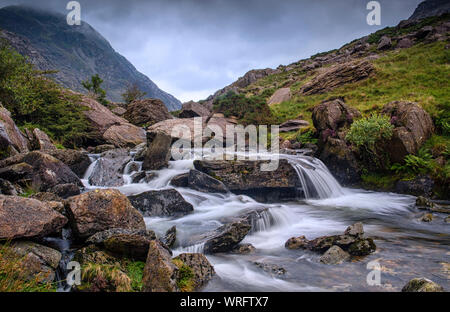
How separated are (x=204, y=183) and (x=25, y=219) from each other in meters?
7.61

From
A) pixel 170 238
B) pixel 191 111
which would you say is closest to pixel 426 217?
pixel 170 238

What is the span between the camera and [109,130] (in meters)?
19.3

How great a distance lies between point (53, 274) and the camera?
158 inches

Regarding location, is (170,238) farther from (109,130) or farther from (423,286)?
(109,130)

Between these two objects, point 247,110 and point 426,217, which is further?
point 247,110

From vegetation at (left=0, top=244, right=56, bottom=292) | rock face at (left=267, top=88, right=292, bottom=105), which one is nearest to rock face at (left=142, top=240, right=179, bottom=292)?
vegetation at (left=0, top=244, right=56, bottom=292)

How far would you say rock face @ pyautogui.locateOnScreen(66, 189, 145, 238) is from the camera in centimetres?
525

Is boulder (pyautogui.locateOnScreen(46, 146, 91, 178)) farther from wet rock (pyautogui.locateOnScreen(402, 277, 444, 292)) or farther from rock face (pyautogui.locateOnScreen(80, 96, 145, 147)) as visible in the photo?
wet rock (pyautogui.locateOnScreen(402, 277, 444, 292))

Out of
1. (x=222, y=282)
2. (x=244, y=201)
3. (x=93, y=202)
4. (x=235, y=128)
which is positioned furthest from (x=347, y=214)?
(x=235, y=128)

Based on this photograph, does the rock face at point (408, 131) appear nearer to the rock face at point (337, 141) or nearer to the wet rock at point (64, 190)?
the rock face at point (337, 141)

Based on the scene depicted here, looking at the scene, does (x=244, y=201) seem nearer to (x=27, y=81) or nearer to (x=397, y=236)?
(x=397, y=236)

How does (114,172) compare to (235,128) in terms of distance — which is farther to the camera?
(235,128)

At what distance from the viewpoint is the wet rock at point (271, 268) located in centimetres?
518
